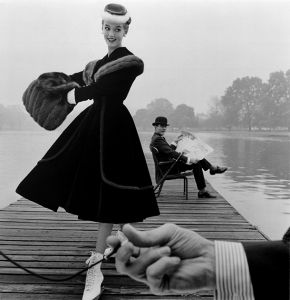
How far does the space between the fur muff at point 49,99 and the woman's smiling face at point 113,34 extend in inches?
14.3

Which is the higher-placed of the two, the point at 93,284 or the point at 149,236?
the point at 149,236

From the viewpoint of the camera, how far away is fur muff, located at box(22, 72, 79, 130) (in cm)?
317

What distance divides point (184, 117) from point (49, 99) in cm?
6821

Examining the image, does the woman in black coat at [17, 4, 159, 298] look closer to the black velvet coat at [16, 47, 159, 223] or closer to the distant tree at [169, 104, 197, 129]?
the black velvet coat at [16, 47, 159, 223]

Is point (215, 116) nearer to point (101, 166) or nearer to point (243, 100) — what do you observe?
point (243, 100)

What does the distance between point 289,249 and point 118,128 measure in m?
2.06

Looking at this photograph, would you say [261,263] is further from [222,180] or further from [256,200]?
[222,180]

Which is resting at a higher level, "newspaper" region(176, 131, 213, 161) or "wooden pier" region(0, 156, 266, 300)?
"newspaper" region(176, 131, 213, 161)

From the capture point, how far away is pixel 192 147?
22.4 feet

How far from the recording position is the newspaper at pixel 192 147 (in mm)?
6754

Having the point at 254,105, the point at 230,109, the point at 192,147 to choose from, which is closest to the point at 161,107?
the point at 230,109

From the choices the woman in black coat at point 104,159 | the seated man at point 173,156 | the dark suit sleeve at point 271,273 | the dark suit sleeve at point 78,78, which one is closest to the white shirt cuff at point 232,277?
the dark suit sleeve at point 271,273

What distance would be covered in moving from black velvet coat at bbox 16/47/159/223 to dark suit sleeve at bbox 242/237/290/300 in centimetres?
189

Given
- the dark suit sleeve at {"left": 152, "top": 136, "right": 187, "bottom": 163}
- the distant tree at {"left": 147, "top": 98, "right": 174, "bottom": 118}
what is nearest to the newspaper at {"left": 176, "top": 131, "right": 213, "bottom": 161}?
the dark suit sleeve at {"left": 152, "top": 136, "right": 187, "bottom": 163}
